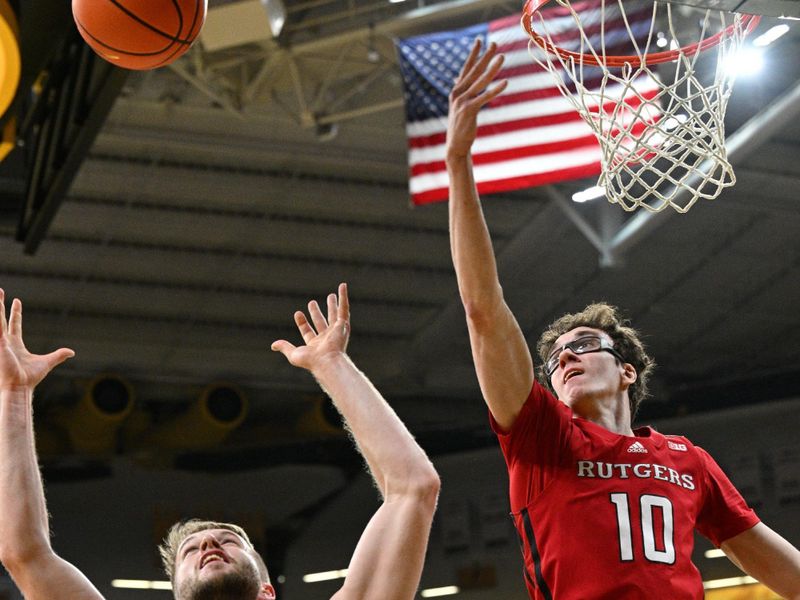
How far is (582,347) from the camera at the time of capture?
3562 mm

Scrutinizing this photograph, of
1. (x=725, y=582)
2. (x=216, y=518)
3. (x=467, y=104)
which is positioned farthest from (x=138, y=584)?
(x=467, y=104)

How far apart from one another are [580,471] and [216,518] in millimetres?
10689

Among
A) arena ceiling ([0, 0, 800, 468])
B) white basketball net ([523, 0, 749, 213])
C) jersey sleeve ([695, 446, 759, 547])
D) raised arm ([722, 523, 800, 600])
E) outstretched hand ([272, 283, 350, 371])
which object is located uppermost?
arena ceiling ([0, 0, 800, 468])

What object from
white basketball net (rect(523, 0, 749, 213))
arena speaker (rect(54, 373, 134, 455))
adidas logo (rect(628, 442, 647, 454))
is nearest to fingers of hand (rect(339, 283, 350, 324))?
adidas logo (rect(628, 442, 647, 454))

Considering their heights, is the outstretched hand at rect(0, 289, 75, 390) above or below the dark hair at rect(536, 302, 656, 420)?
below

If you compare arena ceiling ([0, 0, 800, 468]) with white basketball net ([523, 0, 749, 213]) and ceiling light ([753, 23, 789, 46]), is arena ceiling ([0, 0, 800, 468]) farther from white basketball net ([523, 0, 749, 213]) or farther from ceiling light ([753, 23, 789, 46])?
ceiling light ([753, 23, 789, 46])

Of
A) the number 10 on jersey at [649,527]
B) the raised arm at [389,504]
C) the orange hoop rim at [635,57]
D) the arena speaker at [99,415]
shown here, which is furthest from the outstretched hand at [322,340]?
the arena speaker at [99,415]

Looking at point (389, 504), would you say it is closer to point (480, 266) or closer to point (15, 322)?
point (480, 266)

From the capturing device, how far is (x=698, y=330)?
17109mm

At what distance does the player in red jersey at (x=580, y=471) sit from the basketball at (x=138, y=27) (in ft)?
Answer: 6.36

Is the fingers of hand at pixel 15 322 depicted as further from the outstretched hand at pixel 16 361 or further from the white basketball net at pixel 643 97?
the white basketball net at pixel 643 97

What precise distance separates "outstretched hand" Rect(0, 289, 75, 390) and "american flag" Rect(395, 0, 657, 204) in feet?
18.0

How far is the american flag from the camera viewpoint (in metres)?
8.25

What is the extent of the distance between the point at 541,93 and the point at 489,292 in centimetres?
554
